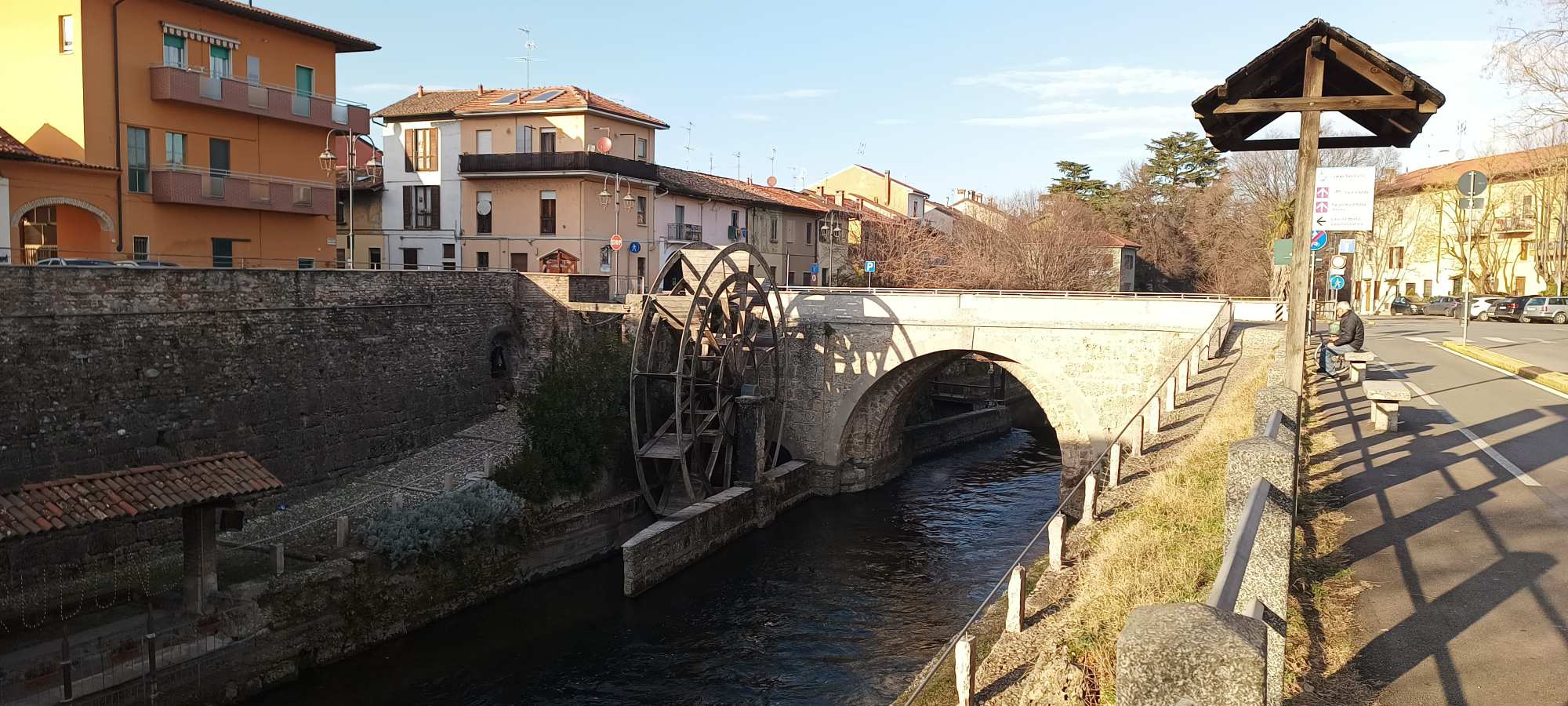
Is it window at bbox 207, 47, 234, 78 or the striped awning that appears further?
window at bbox 207, 47, 234, 78

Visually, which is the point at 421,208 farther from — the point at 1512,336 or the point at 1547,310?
the point at 1547,310

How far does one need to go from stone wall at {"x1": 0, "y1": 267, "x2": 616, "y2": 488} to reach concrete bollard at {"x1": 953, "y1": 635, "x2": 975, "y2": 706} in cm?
1504

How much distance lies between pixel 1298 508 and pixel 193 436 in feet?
56.3

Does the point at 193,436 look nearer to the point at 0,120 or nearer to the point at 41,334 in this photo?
the point at 41,334

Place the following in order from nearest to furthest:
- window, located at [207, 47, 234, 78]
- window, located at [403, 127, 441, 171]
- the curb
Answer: the curb → window, located at [207, 47, 234, 78] → window, located at [403, 127, 441, 171]

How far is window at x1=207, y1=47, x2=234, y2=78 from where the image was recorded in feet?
77.9

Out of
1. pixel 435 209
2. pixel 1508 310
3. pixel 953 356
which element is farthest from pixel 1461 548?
pixel 1508 310

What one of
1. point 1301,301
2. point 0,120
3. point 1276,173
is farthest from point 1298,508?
point 1276,173

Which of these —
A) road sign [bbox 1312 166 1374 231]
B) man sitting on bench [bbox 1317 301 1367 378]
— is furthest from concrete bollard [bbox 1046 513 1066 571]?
road sign [bbox 1312 166 1374 231]

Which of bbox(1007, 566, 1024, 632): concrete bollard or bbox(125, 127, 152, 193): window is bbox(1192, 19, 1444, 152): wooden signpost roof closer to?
bbox(1007, 566, 1024, 632): concrete bollard

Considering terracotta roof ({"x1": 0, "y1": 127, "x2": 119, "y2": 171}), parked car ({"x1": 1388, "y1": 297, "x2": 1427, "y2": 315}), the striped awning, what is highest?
the striped awning

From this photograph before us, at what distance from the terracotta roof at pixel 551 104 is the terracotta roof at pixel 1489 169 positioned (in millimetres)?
33983

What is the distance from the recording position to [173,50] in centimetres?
2302

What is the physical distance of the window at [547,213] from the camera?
111 ft
